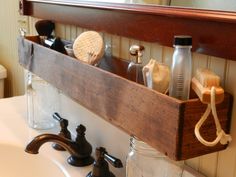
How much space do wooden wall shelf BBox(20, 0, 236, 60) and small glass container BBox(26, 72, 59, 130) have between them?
11.2 inches

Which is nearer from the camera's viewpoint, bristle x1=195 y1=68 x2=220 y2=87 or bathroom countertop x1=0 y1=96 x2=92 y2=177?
bristle x1=195 y1=68 x2=220 y2=87

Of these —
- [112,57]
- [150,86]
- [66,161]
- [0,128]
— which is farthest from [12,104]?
[150,86]

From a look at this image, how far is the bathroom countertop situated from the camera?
0.92m

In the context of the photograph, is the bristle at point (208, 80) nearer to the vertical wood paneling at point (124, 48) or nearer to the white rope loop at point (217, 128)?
the white rope loop at point (217, 128)

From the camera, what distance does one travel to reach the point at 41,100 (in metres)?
1.26

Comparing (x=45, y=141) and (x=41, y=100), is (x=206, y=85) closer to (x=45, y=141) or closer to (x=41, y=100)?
(x=45, y=141)

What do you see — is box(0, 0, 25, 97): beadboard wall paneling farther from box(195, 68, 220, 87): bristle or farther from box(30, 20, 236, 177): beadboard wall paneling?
box(195, 68, 220, 87): bristle

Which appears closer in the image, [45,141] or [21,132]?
[45,141]

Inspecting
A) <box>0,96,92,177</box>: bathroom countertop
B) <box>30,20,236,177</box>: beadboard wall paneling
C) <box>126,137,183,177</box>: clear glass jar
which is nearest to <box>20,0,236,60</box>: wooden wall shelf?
<box>30,20,236,177</box>: beadboard wall paneling

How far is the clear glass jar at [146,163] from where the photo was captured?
0.77 m

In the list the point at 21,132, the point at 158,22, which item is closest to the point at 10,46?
the point at 21,132

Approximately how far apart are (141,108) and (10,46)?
1440mm

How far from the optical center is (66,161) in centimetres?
96

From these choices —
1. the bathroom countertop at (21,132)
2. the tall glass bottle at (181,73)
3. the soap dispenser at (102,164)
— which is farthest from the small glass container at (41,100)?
the tall glass bottle at (181,73)
